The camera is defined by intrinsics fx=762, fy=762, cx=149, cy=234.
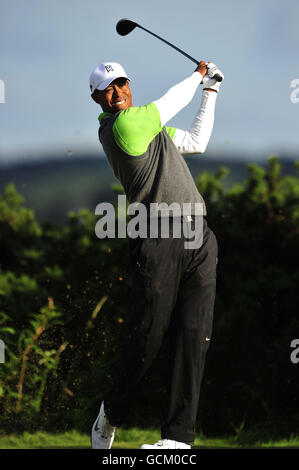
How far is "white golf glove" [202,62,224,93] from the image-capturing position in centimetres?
442

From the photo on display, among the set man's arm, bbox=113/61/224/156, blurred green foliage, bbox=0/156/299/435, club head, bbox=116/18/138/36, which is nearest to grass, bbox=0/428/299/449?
blurred green foliage, bbox=0/156/299/435

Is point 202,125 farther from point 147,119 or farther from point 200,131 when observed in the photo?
point 147,119

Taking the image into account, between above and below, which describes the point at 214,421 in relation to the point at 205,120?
below

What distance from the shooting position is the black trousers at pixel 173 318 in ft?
13.6

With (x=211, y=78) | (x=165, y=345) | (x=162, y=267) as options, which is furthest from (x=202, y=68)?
(x=165, y=345)

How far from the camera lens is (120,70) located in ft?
Result: 14.3

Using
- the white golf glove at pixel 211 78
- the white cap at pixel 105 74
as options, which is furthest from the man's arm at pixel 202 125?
the white cap at pixel 105 74

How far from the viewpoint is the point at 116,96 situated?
4.38 metres

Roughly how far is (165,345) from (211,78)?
245 cm

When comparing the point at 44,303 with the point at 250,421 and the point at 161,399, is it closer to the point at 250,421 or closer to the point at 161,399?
the point at 161,399

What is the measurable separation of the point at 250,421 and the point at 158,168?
3125 millimetres

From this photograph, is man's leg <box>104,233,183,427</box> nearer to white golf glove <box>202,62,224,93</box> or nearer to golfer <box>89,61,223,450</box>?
golfer <box>89,61,223,450</box>

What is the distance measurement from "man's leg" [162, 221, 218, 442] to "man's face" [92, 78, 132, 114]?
2.87ft
